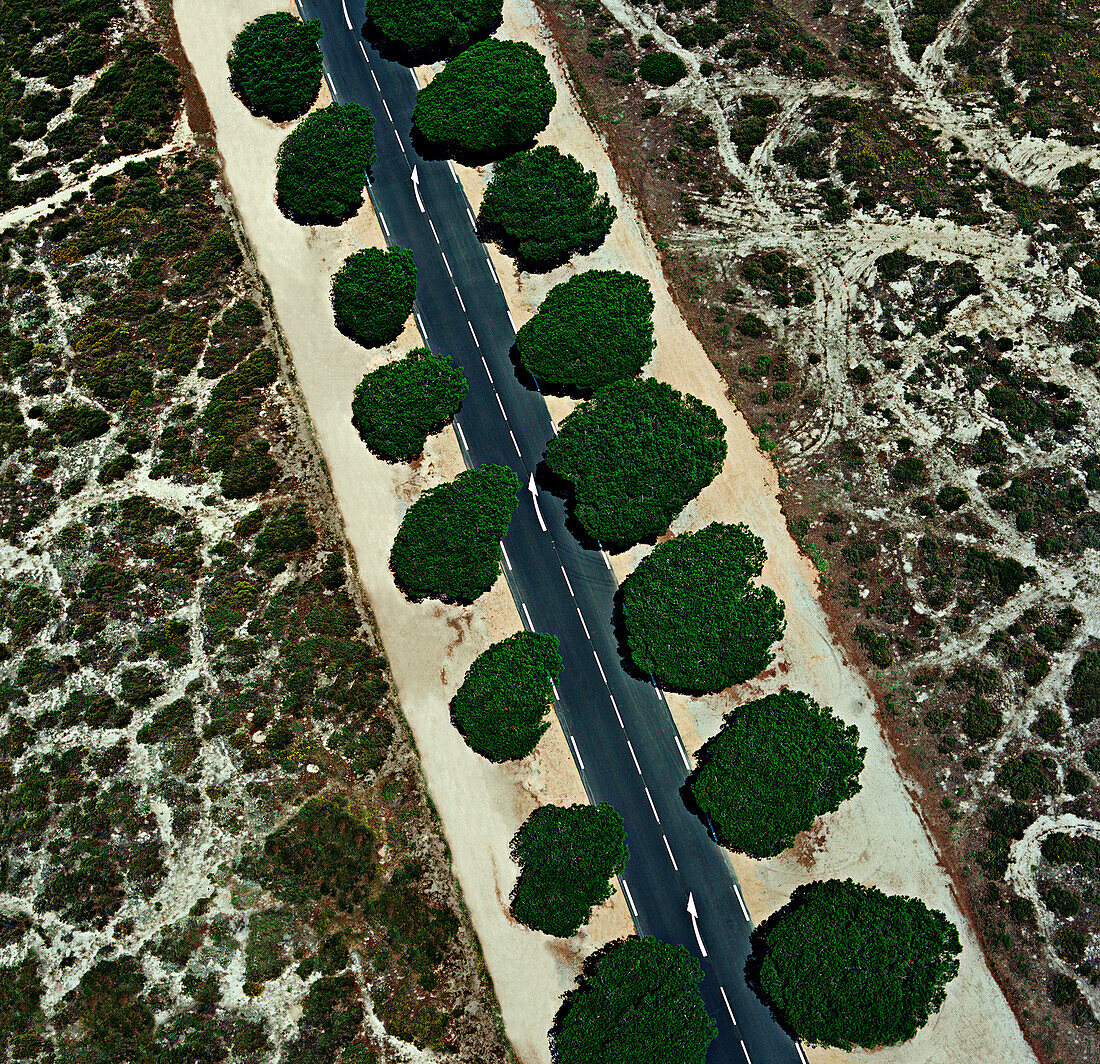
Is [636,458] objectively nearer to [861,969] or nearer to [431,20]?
[861,969]

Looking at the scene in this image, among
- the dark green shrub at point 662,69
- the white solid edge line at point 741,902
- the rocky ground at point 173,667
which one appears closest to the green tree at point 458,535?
the rocky ground at point 173,667

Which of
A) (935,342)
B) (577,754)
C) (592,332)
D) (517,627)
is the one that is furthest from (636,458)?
(935,342)

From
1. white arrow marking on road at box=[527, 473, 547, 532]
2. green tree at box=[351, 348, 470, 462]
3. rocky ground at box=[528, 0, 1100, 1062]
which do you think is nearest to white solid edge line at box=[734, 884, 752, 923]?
rocky ground at box=[528, 0, 1100, 1062]

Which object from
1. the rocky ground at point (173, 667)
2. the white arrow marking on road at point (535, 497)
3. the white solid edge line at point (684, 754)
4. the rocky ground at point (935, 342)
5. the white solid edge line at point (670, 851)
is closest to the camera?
the rocky ground at point (173, 667)

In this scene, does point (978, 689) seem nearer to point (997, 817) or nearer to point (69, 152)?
point (997, 817)

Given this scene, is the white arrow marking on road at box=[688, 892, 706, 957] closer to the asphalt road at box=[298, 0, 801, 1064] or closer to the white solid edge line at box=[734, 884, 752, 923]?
the asphalt road at box=[298, 0, 801, 1064]

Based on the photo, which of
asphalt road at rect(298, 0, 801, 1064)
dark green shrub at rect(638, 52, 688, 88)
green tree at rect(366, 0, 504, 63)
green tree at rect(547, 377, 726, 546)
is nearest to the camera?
asphalt road at rect(298, 0, 801, 1064)

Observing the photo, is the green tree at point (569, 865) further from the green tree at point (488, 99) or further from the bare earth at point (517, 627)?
the green tree at point (488, 99)
